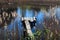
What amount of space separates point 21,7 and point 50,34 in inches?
15.2

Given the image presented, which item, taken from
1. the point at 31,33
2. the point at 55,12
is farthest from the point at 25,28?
the point at 55,12

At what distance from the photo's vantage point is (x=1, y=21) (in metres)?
1.63

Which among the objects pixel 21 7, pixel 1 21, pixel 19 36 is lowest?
pixel 19 36

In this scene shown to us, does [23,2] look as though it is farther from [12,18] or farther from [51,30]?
[51,30]

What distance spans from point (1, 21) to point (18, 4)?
0.23 meters

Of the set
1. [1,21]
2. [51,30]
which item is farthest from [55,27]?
[1,21]

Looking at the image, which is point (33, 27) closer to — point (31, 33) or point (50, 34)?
point (31, 33)

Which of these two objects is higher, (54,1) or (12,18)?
(54,1)

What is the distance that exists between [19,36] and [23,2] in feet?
1.08

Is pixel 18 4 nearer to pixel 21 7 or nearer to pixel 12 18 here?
pixel 21 7

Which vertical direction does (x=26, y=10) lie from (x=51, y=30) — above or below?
above

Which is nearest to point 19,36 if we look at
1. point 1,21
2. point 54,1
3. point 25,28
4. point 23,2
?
point 25,28

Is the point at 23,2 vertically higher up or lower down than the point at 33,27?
higher up

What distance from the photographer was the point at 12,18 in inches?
64.5
